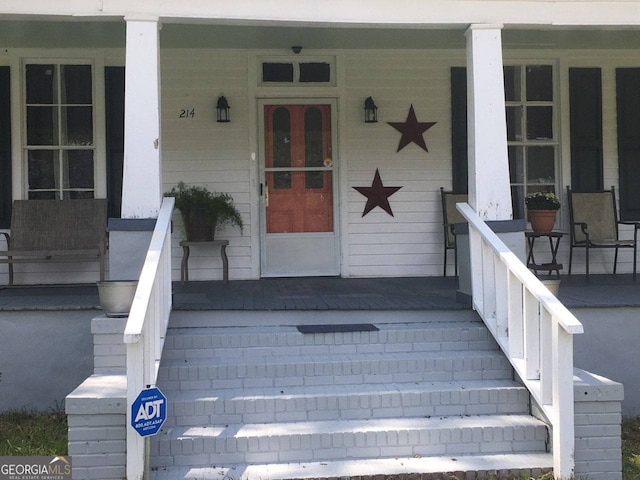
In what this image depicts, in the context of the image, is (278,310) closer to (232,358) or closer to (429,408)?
(232,358)

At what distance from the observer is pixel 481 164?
193 inches

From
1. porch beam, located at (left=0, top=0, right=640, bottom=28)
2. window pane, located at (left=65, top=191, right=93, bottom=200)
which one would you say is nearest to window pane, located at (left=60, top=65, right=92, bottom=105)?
window pane, located at (left=65, top=191, right=93, bottom=200)

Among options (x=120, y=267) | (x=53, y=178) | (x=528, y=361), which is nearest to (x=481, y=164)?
(x=528, y=361)

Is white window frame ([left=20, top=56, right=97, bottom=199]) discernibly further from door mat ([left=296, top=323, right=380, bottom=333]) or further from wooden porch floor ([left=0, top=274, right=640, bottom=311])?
door mat ([left=296, top=323, right=380, bottom=333])

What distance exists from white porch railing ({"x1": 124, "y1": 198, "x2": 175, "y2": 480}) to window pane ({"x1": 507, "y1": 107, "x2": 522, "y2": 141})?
162 inches

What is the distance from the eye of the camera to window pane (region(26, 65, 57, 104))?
265 inches

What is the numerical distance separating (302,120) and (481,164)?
8.42 ft

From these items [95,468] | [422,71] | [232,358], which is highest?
[422,71]

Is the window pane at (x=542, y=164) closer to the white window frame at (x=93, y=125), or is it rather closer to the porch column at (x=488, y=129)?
the porch column at (x=488, y=129)

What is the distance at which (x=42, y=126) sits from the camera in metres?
6.78

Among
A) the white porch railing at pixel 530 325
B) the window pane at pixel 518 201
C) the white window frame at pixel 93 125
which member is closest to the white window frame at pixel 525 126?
the window pane at pixel 518 201

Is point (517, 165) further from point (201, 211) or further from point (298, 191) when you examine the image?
point (201, 211)

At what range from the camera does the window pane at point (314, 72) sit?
22.9ft

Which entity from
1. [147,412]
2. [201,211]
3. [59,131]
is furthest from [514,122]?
[147,412]
